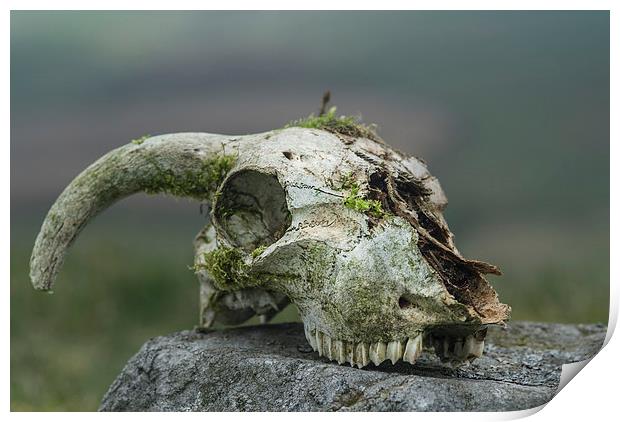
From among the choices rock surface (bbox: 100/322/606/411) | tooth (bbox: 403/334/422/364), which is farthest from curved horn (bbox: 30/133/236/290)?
tooth (bbox: 403/334/422/364)

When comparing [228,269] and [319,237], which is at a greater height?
[319,237]

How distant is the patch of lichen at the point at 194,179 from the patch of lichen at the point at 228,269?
32 cm

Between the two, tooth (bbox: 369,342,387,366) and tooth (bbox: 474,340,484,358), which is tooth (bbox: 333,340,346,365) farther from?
tooth (bbox: 474,340,484,358)

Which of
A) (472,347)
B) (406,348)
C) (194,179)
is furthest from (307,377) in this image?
(194,179)

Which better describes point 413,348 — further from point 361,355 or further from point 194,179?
point 194,179

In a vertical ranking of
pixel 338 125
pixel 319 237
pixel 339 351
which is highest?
pixel 338 125

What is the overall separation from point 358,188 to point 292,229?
1.09ft

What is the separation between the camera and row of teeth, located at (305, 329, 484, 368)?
354 centimetres

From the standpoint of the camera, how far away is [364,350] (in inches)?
143

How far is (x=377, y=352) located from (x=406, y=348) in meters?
0.13

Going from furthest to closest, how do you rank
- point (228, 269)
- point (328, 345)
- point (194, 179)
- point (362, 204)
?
point (194, 179)
point (228, 269)
point (328, 345)
point (362, 204)

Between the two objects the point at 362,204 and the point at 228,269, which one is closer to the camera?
the point at 362,204

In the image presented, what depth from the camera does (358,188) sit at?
373 centimetres

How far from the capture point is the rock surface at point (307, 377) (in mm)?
3441
